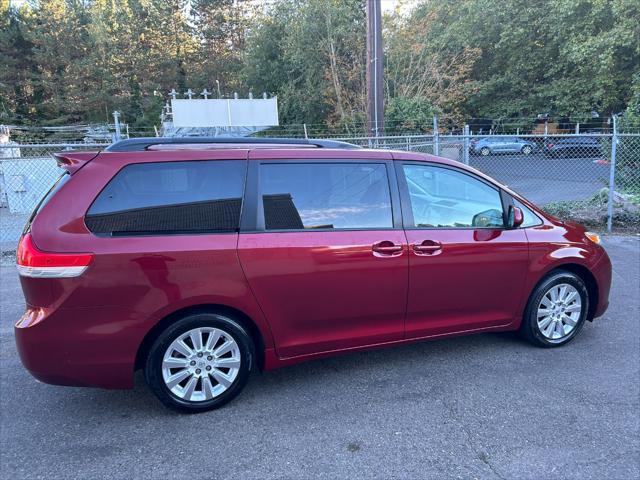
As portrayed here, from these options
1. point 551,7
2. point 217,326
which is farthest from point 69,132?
point 217,326

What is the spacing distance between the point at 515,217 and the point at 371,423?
2035 mm

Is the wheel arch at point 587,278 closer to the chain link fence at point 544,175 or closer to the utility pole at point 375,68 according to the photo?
the chain link fence at point 544,175

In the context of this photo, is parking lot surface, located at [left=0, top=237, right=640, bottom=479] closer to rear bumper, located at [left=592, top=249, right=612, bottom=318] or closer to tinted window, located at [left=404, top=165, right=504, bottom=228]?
rear bumper, located at [left=592, top=249, right=612, bottom=318]

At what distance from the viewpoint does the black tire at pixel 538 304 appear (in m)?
4.04

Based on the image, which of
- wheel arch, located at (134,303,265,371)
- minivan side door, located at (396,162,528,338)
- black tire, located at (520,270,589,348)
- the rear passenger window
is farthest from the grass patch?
the rear passenger window

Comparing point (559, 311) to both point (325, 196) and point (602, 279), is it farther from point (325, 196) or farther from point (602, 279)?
point (325, 196)

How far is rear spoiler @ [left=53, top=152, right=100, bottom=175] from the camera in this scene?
301 centimetres

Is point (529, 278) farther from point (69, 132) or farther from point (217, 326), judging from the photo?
point (69, 132)

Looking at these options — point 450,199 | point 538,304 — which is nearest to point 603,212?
point 538,304

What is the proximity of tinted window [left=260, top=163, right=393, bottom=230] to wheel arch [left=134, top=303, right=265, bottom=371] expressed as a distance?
615 mm

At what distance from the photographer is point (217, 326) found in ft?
10.2

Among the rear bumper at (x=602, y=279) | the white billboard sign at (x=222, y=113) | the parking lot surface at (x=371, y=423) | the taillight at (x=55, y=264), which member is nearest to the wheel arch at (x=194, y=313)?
the parking lot surface at (x=371, y=423)

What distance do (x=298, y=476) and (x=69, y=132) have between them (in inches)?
1236

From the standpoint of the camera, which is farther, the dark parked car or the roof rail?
the dark parked car
